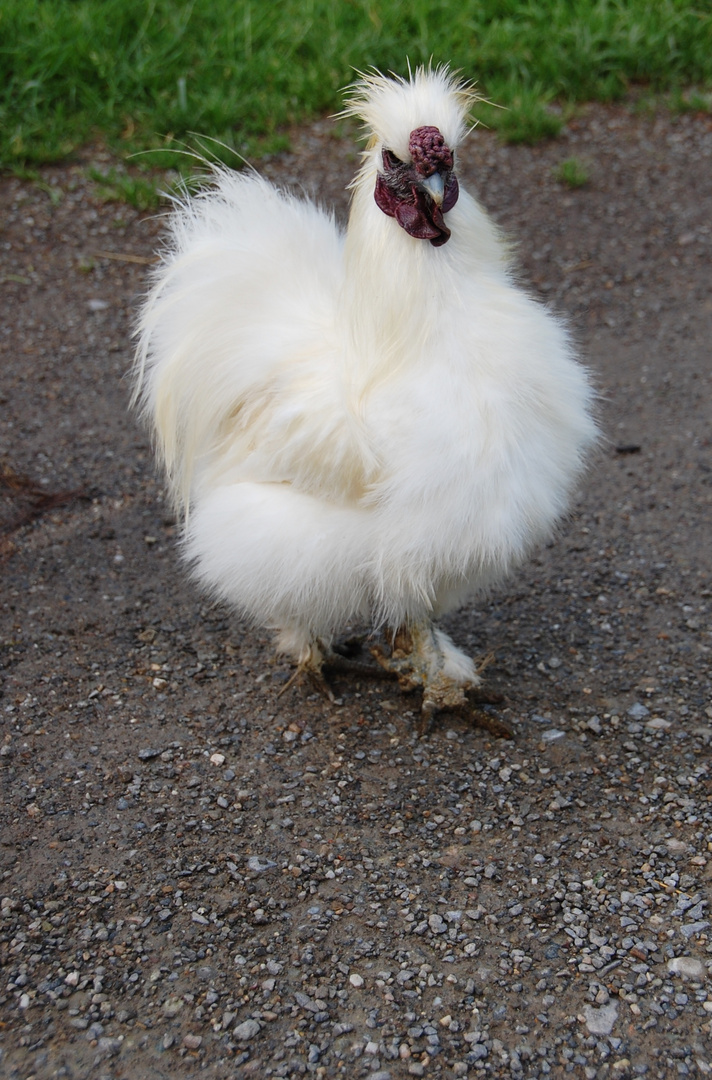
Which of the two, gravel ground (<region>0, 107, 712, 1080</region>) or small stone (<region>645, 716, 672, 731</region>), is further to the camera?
small stone (<region>645, 716, 672, 731</region>)

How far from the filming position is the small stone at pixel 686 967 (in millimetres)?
3049

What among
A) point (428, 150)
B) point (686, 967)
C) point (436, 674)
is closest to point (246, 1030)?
point (686, 967)

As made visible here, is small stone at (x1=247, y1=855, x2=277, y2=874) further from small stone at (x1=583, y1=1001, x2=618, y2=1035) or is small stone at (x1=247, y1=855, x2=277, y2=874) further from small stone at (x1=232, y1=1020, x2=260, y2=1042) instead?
small stone at (x1=583, y1=1001, x2=618, y2=1035)

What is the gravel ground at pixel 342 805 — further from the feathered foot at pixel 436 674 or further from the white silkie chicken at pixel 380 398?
the white silkie chicken at pixel 380 398

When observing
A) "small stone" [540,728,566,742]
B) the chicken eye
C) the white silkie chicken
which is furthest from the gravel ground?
the chicken eye

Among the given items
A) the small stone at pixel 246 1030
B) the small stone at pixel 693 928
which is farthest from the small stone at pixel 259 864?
the small stone at pixel 693 928

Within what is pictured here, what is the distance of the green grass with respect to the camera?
23.8ft

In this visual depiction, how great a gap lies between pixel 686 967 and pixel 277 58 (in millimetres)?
6791

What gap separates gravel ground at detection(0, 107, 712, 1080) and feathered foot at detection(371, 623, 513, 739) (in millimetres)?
87

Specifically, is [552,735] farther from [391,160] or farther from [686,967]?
[391,160]

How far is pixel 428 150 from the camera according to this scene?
304cm

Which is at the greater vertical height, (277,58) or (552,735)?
(277,58)

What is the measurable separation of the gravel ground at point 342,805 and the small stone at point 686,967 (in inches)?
0.6

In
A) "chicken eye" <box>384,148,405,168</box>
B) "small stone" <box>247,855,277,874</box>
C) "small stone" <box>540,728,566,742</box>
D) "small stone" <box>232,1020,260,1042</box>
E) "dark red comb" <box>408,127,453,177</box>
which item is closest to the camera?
"small stone" <box>232,1020,260,1042</box>
